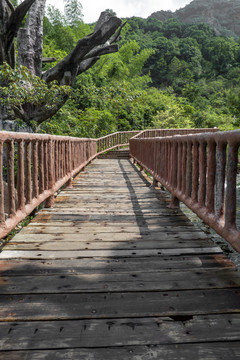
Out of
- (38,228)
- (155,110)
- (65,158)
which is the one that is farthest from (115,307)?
(155,110)

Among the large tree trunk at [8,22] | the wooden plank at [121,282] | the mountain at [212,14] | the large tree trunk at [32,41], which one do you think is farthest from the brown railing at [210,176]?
the mountain at [212,14]

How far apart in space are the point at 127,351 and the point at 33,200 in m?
2.42

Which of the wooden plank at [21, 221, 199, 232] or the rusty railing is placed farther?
the wooden plank at [21, 221, 199, 232]

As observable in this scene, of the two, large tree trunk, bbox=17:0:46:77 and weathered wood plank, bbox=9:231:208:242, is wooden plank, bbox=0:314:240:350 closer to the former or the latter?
weathered wood plank, bbox=9:231:208:242

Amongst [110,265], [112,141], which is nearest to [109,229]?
[110,265]

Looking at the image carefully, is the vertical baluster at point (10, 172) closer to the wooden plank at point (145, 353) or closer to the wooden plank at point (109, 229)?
the wooden plank at point (109, 229)

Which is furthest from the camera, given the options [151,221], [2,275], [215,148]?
[151,221]

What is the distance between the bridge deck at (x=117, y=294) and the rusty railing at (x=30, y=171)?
0.33 metres

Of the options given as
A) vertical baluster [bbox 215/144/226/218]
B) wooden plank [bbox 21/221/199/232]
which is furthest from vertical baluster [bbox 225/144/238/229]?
wooden plank [bbox 21/221/199/232]

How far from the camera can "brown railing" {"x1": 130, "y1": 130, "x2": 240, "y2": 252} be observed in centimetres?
221

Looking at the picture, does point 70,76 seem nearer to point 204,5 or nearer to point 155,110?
point 155,110

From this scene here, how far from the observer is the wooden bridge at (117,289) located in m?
1.53

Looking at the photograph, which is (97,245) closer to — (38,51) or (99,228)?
(99,228)

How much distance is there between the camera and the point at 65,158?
6133 millimetres
